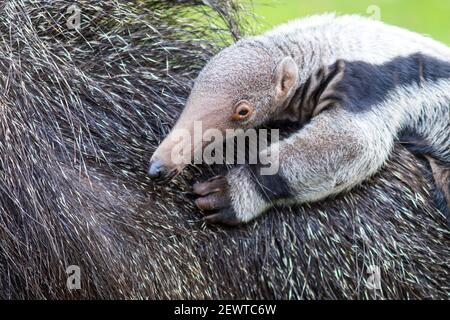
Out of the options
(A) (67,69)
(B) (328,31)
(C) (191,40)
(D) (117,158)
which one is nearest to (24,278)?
(D) (117,158)

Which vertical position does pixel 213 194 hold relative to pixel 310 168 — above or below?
below

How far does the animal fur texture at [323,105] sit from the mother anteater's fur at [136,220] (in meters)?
0.17

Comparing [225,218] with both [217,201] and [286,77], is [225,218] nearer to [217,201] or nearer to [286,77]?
[217,201]

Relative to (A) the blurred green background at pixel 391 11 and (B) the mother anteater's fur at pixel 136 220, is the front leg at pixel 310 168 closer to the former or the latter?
(B) the mother anteater's fur at pixel 136 220

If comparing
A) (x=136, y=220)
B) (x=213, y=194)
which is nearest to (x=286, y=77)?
(x=213, y=194)

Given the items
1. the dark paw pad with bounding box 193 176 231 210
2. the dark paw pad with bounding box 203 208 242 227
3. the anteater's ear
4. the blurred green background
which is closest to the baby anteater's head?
the anteater's ear

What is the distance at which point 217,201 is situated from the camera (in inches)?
156

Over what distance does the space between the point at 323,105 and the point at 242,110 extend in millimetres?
336

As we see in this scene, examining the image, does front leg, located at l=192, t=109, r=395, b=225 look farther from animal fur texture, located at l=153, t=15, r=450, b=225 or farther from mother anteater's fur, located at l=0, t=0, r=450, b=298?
mother anteater's fur, located at l=0, t=0, r=450, b=298

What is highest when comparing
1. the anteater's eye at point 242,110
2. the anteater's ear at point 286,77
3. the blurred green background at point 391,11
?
the anteater's ear at point 286,77

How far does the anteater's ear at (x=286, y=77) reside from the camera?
13.1 feet

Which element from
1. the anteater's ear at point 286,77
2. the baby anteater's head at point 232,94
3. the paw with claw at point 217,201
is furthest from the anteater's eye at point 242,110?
the paw with claw at point 217,201

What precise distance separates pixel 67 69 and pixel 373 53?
136 centimetres

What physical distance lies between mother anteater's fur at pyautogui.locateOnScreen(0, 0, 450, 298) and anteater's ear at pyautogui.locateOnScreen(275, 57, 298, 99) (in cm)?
50
